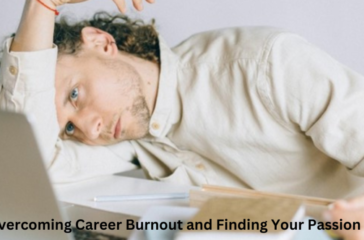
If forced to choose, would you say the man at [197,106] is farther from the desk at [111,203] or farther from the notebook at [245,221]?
the notebook at [245,221]

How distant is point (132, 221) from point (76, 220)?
6 cm

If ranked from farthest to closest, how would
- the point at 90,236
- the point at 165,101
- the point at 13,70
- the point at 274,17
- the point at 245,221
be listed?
the point at 274,17
the point at 165,101
the point at 13,70
the point at 90,236
the point at 245,221

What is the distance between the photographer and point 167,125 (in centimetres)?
84

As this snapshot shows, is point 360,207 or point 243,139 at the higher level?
point 360,207

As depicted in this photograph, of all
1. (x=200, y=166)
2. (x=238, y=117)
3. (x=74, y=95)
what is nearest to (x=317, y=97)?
(x=238, y=117)

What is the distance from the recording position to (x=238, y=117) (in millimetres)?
782

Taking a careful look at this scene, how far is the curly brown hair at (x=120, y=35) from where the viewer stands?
854 millimetres

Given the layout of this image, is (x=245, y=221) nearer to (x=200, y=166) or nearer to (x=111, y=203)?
(x=111, y=203)

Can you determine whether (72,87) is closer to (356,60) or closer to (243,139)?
(243,139)

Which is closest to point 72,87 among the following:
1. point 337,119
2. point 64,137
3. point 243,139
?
point 64,137

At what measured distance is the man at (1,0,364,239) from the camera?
2.36 feet

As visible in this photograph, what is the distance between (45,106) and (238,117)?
27cm

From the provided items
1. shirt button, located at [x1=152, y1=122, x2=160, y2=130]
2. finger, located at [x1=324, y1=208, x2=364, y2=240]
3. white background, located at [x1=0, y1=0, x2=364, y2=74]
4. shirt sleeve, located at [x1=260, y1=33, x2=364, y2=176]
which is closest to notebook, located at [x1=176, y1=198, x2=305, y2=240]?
finger, located at [x1=324, y1=208, x2=364, y2=240]

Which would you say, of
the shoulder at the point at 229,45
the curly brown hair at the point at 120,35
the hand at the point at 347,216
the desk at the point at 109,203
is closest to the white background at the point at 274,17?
the curly brown hair at the point at 120,35
